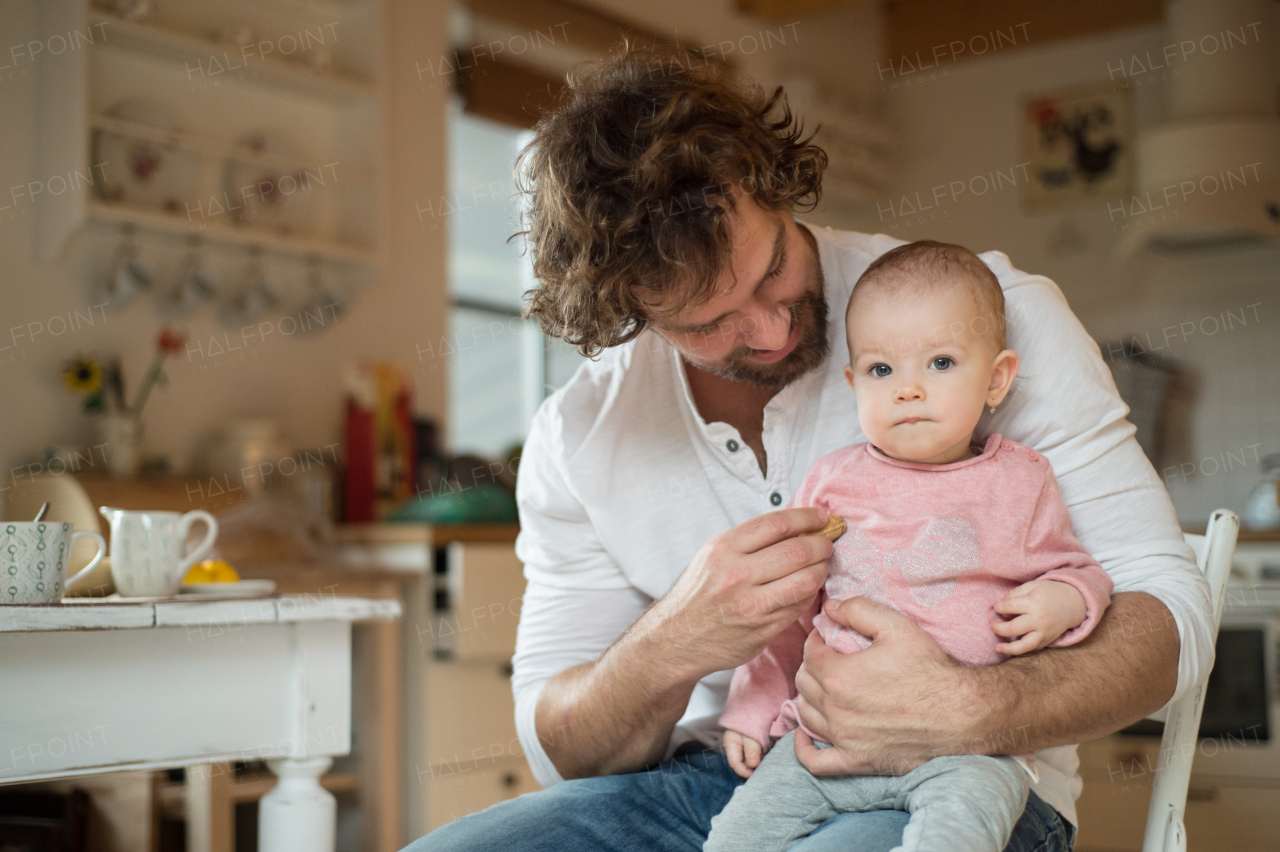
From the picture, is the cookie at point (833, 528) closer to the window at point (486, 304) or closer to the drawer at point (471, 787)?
the drawer at point (471, 787)

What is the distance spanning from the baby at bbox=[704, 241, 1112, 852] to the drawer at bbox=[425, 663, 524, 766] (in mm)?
1557

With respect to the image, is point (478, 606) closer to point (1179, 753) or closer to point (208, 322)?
point (208, 322)

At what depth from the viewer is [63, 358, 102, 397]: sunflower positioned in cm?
249

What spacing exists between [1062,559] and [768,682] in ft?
1.04

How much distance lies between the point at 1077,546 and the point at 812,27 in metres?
4.44

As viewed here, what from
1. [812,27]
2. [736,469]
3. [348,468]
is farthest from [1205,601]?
[812,27]

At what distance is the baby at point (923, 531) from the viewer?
0.99 metres

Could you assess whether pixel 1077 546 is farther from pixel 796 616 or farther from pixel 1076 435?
pixel 796 616

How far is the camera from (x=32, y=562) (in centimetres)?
102

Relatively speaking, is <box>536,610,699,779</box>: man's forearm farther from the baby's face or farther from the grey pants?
the baby's face

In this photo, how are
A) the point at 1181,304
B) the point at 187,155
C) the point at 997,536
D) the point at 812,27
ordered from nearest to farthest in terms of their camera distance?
the point at 997,536, the point at 187,155, the point at 1181,304, the point at 812,27

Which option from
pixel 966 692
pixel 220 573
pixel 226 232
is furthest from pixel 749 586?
pixel 226 232

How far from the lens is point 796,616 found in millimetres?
1052

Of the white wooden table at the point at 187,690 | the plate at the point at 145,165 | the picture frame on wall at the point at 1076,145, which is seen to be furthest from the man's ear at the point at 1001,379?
the picture frame on wall at the point at 1076,145
